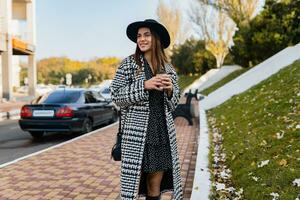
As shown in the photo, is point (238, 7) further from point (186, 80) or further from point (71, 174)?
point (71, 174)

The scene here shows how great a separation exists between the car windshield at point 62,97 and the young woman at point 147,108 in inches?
308

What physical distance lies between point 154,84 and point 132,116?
0.29m

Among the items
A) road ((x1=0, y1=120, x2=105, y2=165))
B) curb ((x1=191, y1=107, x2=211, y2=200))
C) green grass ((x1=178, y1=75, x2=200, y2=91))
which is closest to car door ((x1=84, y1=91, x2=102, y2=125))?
road ((x1=0, y1=120, x2=105, y2=165))

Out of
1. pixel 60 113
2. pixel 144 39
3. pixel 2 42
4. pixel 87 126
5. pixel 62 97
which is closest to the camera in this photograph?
pixel 144 39

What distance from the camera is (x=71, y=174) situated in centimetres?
586

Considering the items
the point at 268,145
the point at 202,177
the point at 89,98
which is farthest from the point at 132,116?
the point at 89,98

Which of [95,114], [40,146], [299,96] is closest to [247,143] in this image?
[299,96]

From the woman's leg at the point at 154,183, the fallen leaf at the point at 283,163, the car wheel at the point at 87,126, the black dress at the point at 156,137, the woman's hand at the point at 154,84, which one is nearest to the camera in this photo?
the woman's hand at the point at 154,84

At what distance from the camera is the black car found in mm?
9953

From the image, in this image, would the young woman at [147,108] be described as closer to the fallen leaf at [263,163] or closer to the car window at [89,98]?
the fallen leaf at [263,163]

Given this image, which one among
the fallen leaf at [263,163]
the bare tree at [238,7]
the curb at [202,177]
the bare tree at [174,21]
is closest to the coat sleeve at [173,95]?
the curb at [202,177]

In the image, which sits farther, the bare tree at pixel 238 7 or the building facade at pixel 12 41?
the bare tree at pixel 238 7

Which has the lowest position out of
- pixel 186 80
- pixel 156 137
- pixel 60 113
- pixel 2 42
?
pixel 60 113

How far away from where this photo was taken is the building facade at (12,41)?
2677cm
